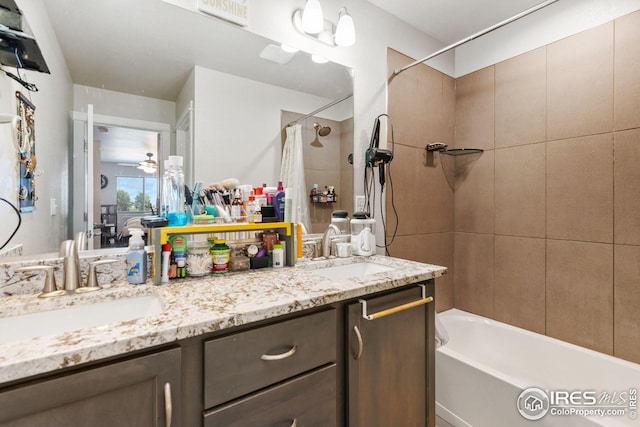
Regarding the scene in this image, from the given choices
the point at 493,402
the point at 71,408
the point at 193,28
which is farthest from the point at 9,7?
the point at 493,402

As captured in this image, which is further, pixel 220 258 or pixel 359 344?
pixel 220 258

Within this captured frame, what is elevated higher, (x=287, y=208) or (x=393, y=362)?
(x=287, y=208)

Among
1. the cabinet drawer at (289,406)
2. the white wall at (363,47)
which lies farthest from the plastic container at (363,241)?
the cabinet drawer at (289,406)

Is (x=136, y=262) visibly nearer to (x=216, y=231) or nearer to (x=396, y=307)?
(x=216, y=231)

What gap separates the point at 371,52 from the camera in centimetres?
193

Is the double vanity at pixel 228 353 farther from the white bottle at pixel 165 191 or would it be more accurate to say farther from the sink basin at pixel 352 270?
the white bottle at pixel 165 191

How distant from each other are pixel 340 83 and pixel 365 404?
1.65 meters

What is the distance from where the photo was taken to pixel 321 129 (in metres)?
1.77

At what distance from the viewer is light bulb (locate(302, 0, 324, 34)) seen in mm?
1556

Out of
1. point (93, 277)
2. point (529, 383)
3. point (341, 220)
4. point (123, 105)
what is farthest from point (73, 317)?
point (529, 383)

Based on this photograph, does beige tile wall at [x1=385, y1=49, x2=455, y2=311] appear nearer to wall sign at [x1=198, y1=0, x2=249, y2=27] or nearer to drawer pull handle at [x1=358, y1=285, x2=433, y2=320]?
drawer pull handle at [x1=358, y1=285, x2=433, y2=320]

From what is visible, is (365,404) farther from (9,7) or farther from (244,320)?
(9,7)

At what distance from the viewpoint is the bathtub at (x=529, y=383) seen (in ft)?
4.53

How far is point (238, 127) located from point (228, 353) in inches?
41.3
